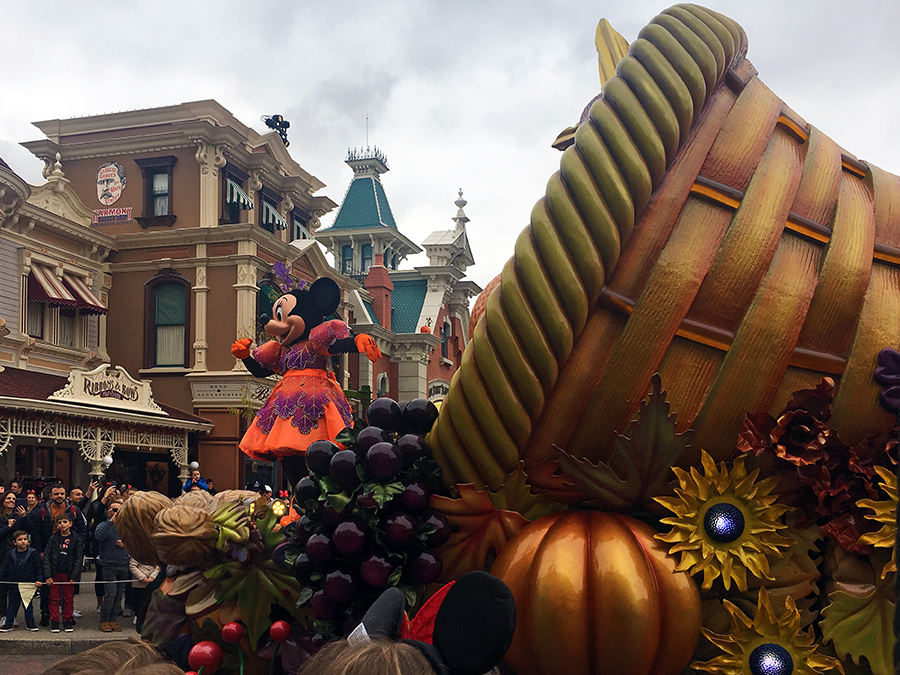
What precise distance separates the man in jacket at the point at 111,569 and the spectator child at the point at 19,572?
0.64 m

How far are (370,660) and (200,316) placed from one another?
18.4 meters

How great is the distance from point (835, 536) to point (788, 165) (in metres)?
0.82

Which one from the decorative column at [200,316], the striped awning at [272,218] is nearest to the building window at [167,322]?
the decorative column at [200,316]

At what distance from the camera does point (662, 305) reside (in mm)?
1706

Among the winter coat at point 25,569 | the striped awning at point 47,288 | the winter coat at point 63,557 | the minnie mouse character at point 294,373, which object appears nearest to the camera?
the minnie mouse character at point 294,373

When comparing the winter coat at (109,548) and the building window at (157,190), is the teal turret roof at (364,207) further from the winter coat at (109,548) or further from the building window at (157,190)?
the winter coat at (109,548)

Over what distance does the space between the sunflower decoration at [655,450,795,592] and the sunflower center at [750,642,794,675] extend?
125 mm

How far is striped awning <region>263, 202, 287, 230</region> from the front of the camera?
21172 millimetres

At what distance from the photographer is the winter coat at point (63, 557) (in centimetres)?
873

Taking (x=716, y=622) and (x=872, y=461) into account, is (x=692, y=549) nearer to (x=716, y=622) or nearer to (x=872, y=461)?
(x=716, y=622)

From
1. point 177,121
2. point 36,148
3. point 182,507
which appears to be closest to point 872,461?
point 182,507

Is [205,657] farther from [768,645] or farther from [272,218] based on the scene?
[272,218]

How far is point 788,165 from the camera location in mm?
1851

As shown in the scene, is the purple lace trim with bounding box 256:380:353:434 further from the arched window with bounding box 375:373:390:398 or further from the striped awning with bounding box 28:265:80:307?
the arched window with bounding box 375:373:390:398
